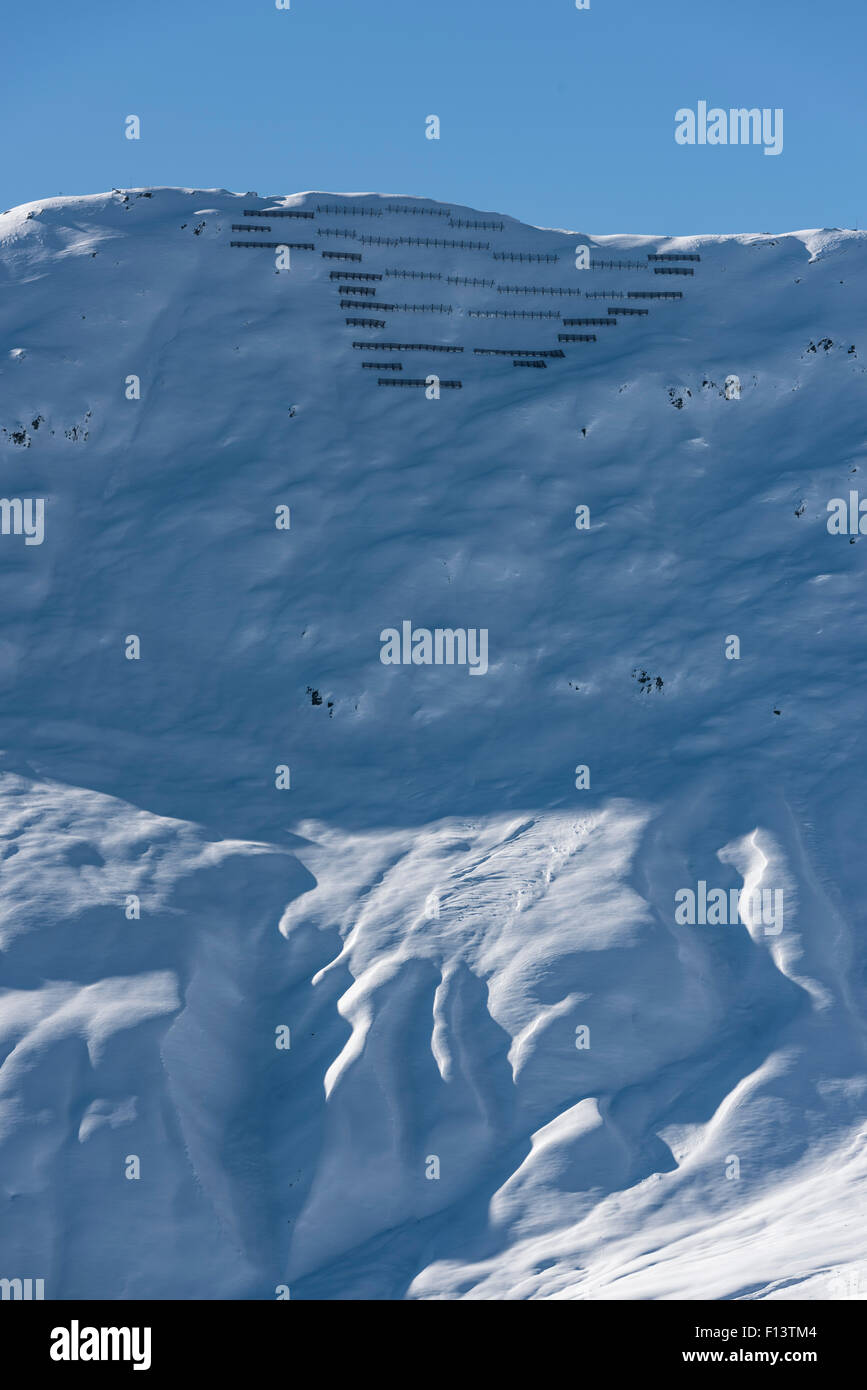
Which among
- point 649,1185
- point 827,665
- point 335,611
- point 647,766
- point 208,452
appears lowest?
point 649,1185

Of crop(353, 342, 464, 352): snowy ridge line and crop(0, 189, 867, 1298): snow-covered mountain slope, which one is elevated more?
crop(353, 342, 464, 352): snowy ridge line

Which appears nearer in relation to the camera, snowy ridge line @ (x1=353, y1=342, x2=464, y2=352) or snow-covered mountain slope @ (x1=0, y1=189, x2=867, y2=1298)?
snow-covered mountain slope @ (x1=0, y1=189, x2=867, y2=1298)

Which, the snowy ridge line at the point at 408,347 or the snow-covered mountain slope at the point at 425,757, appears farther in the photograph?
the snowy ridge line at the point at 408,347

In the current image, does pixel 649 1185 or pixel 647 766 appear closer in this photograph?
pixel 649 1185

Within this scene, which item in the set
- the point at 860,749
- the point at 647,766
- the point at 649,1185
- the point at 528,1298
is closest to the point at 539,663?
the point at 647,766

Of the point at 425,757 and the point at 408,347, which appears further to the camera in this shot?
the point at 408,347

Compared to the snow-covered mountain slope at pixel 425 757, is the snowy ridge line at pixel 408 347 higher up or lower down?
higher up

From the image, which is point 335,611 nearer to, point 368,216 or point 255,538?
point 255,538

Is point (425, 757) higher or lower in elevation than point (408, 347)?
lower
